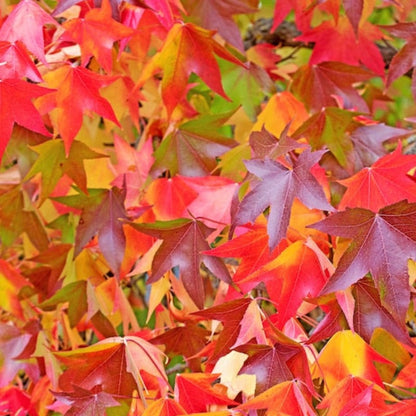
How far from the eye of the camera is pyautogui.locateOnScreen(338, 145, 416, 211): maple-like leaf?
93cm

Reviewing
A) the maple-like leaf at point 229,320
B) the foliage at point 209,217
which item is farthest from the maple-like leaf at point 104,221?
the maple-like leaf at point 229,320

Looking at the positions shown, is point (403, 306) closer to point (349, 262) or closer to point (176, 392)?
point (349, 262)

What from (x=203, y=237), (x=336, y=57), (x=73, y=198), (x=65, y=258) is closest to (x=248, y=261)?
(x=203, y=237)

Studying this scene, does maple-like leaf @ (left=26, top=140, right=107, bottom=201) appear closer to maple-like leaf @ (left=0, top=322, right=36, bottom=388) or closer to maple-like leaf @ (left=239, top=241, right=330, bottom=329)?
maple-like leaf @ (left=0, top=322, right=36, bottom=388)

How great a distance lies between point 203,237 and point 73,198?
27 centimetres

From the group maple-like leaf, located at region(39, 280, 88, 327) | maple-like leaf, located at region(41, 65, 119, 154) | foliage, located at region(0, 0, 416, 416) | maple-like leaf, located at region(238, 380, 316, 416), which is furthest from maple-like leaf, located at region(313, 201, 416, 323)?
maple-like leaf, located at region(39, 280, 88, 327)

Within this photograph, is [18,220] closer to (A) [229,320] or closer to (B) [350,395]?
(A) [229,320]

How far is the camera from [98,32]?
103 cm

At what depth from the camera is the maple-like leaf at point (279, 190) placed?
0.86 meters

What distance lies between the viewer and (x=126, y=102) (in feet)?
4.15

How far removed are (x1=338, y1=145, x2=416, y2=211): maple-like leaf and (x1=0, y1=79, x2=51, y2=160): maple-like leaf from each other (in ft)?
1.26

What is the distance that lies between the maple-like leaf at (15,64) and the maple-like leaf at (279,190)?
30cm

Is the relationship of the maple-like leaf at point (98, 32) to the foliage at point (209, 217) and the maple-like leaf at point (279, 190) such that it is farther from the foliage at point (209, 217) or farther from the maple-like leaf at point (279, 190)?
the maple-like leaf at point (279, 190)

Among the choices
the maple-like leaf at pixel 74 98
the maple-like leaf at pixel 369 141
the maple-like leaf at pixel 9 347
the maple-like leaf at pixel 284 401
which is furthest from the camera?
the maple-like leaf at pixel 9 347
